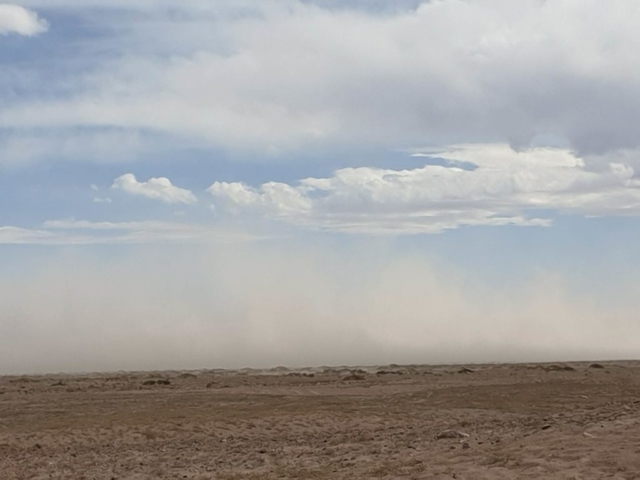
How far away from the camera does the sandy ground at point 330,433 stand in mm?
14555

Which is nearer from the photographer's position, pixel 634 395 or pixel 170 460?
pixel 170 460

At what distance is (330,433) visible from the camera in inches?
906

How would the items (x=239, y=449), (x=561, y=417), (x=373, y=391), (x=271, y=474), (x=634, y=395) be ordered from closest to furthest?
(x=271, y=474) < (x=239, y=449) < (x=561, y=417) < (x=634, y=395) < (x=373, y=391)

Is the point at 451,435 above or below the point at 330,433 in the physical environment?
above

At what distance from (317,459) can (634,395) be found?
21265mm

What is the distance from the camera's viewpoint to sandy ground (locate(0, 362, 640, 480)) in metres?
14.6

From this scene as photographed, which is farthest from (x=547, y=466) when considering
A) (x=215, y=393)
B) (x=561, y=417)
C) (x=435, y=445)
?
(x=215, y=393)

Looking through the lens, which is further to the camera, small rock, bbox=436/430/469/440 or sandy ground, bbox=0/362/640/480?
small rock, bbox=436/430/469/440

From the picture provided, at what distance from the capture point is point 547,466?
1351 cm

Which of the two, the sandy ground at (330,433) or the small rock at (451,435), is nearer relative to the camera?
the sandy ground at (330,433)

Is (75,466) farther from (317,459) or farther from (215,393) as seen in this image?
(215,393)

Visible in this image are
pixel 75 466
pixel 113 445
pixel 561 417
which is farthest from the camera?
pixel 561 417

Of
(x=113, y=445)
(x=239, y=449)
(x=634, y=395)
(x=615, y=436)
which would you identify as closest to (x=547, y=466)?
(x=615, y=436)

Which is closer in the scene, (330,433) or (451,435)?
(451,435)
